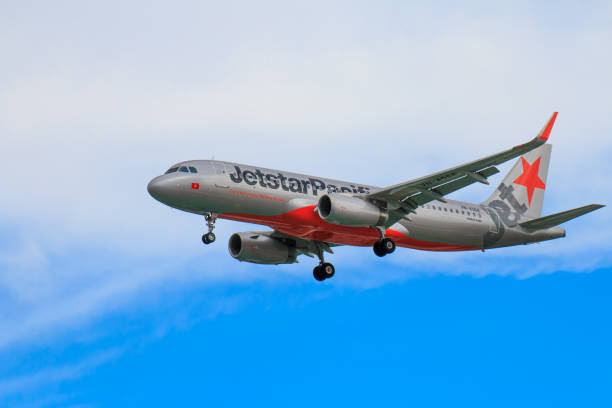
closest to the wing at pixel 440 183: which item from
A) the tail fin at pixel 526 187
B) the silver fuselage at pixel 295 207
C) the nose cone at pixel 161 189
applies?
the silver fuselage at pixel 295 207

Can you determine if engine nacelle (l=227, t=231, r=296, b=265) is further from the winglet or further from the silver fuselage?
the winglet

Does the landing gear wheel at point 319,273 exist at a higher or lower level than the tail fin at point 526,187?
lower

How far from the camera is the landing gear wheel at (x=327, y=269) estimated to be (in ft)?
140

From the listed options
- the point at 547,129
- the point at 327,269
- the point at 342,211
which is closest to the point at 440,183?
the point at 342,211

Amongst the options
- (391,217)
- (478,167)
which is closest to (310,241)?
(391,217)

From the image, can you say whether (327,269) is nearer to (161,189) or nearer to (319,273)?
(319,273)

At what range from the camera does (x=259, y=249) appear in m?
42.8

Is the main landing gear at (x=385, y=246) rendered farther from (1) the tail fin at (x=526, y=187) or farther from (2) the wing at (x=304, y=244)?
(1) the tail fin at (x=526, y=187)

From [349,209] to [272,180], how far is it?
369 centimetres

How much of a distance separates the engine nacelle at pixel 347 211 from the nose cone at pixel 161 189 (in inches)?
258

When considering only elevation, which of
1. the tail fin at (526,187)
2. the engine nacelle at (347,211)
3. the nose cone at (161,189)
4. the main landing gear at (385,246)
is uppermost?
the tail fin at (526,187)

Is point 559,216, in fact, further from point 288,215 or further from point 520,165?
point 288,215

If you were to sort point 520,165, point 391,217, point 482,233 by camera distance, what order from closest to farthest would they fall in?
point 391,217
point 482,233
point 520,165

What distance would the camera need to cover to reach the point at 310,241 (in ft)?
141
